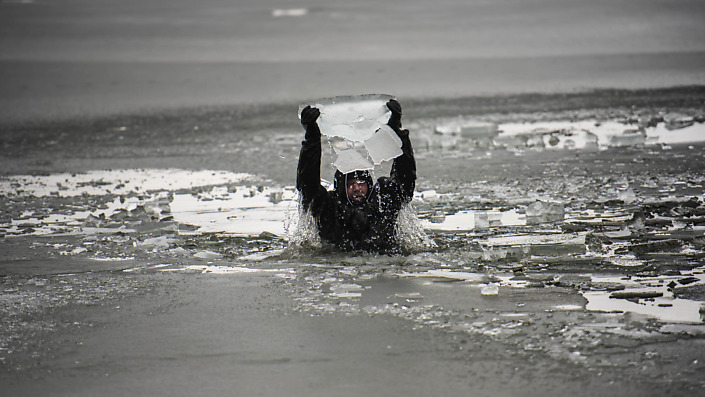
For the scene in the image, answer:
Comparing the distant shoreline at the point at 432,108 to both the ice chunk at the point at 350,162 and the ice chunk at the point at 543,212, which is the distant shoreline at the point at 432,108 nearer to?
the ice chunk at the point at 543,212

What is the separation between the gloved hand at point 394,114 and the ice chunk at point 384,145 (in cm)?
9

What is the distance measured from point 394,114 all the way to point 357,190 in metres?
0.65

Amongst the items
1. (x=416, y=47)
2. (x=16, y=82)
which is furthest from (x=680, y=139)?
(x=16, y=82)

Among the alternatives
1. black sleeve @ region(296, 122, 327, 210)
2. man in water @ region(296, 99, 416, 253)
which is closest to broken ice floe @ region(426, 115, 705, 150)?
man in water @ region(296, 99, 416, 253)

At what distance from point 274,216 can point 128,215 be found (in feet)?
4.49

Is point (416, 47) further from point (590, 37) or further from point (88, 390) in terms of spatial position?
point (88, 390)

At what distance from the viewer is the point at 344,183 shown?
291 inches

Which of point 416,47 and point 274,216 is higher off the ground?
point 416,47

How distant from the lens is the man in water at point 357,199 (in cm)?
717

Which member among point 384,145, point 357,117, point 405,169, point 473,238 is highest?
point 357,117

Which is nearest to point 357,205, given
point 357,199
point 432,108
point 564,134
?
point 357,199

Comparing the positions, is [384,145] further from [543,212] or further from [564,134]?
[564,134]

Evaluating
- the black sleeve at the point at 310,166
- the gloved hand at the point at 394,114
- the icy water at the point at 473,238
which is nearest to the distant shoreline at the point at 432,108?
the icy water at the point at 473,238

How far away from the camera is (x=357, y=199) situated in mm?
7332
